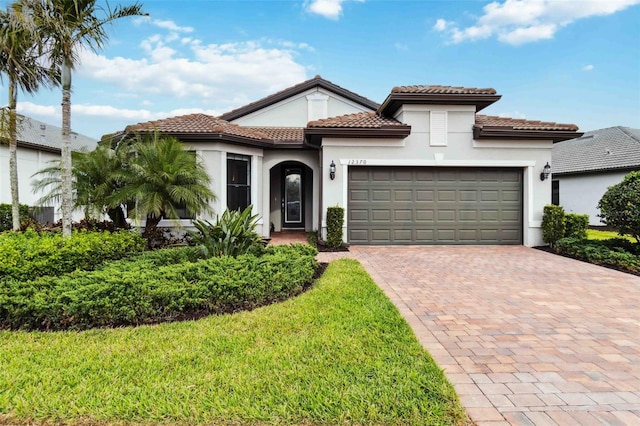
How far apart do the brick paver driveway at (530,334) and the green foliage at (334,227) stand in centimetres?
235

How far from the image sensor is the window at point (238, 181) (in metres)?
10.9

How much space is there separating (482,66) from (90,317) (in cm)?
1733

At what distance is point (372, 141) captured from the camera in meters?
10.6

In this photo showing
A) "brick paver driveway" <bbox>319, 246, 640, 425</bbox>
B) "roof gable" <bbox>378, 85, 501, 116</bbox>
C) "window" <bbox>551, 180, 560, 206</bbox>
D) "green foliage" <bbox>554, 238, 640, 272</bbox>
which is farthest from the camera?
"window" <bbox>551, 180, 560, 206</bbox>

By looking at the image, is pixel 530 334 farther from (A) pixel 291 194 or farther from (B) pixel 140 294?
(A) pixel 291 194

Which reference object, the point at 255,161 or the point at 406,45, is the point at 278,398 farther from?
the point at 406,45

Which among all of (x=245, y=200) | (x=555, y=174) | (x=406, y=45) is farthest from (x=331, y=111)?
(x=555, y=174)

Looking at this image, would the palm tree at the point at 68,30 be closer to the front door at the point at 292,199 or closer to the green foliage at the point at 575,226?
the front door at the point at 292,199

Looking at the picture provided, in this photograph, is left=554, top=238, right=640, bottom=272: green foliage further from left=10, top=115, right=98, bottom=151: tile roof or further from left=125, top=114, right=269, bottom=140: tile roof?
left=10, top=115, right=98, bottom=151: tile roof

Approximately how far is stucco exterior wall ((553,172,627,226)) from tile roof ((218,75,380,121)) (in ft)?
40.2


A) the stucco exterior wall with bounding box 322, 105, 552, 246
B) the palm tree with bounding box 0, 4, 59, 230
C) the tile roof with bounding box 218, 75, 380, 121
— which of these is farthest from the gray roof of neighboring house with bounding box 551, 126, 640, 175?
the palm tree with bounding box 0, 4, 59, 230

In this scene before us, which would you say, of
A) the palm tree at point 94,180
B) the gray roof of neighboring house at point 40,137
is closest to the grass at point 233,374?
the palm tree at point 94,180

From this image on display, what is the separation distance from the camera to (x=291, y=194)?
14.6 m

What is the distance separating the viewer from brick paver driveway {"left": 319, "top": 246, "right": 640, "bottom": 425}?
2.61 meters
